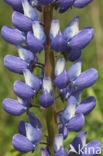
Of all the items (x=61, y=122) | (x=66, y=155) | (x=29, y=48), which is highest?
(x=29, y=48)

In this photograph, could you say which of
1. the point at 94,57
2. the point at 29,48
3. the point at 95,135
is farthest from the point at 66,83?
the point at 94,57

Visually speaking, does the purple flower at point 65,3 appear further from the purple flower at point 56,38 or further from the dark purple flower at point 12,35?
the dark purple flower at point 12,35

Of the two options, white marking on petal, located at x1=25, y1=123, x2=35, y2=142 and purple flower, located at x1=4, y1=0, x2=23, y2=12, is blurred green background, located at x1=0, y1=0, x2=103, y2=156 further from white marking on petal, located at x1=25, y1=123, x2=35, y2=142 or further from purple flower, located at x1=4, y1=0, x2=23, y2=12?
purple flower, located at x1=4, y1=0, x2=23, y2=12

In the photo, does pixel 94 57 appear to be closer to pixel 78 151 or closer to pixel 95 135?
pixel 95 135

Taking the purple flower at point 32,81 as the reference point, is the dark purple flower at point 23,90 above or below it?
below

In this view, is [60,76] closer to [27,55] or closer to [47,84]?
[47,84]

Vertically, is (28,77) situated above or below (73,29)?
below

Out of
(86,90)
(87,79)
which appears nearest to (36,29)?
(87,79)

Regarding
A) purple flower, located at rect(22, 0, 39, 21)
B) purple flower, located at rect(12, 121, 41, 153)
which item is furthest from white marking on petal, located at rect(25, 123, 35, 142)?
purple flower, located at rect(22, 0, 39, 21)

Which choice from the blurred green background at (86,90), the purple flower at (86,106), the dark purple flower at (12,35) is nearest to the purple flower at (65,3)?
the dark purple flower at (12,35)
